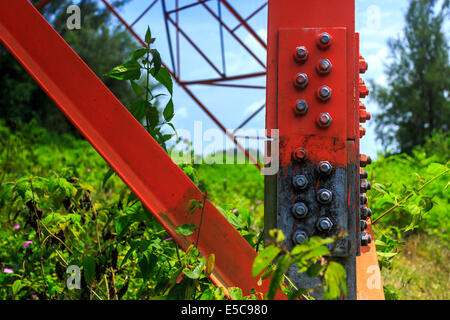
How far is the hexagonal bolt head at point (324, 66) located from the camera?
109 cm

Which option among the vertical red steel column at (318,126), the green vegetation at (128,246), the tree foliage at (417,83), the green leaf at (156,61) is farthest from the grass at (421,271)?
the tree foliage at (417,83)

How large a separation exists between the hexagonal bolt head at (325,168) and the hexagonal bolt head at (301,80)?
0.19 meters

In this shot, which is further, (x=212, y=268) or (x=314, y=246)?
(x=212, y=268)

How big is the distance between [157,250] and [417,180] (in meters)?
1.18

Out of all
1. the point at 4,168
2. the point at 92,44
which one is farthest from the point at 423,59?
the point at 4,168

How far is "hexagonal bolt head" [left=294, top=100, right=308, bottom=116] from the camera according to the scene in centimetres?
109

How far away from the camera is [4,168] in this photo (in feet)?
15.6

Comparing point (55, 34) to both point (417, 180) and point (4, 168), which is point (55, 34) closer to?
point (417, 180)

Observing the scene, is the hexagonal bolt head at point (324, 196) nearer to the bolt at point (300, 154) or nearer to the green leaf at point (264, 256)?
the bolt at point (300, 154)

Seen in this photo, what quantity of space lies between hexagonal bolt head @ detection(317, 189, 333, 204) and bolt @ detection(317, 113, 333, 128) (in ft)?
0.51

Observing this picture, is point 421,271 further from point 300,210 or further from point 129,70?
point 129,70

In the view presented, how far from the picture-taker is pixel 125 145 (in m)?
1.04

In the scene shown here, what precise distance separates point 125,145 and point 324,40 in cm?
53
